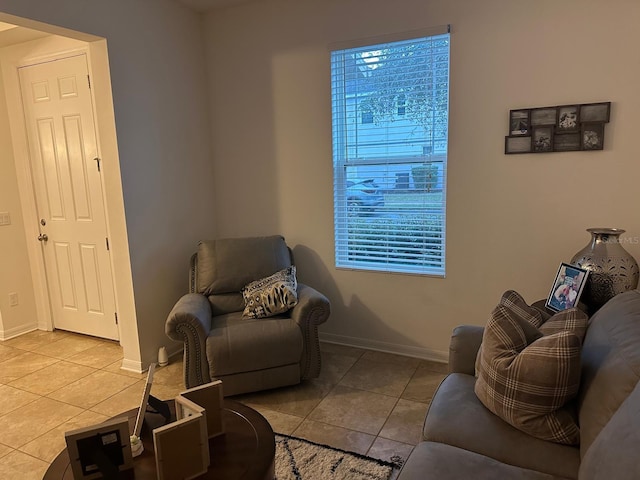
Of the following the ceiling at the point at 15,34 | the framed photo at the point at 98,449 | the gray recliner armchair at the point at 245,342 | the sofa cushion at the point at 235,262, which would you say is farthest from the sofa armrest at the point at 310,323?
the ceiling at the point at 15,34

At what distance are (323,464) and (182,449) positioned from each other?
37.6 inches

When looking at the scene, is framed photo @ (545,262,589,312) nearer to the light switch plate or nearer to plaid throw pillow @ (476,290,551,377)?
plaid throw pillow @ (476,290,551,377)

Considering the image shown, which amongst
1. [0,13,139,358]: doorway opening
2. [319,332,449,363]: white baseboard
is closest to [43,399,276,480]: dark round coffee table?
[0,13,139,358]: doorway opening

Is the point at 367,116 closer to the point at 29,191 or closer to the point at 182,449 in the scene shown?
the point at 182,449

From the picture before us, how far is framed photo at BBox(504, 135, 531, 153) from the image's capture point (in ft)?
8.89

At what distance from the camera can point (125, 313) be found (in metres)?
3.15

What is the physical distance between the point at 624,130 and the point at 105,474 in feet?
9.87

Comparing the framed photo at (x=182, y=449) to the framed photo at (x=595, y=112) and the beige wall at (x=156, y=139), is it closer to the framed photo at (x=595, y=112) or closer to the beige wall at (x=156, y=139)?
the beige wall at (x=156, y=139)

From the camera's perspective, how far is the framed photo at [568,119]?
2556 mm

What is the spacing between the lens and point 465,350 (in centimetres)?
201

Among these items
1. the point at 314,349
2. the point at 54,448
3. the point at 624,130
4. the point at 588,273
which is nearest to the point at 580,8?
the point at 624,130

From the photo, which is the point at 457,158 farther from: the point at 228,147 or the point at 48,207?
the point at 48,207

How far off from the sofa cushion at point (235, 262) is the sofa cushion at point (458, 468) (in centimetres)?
198

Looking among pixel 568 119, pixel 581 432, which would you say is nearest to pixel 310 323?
pixel 581 432
